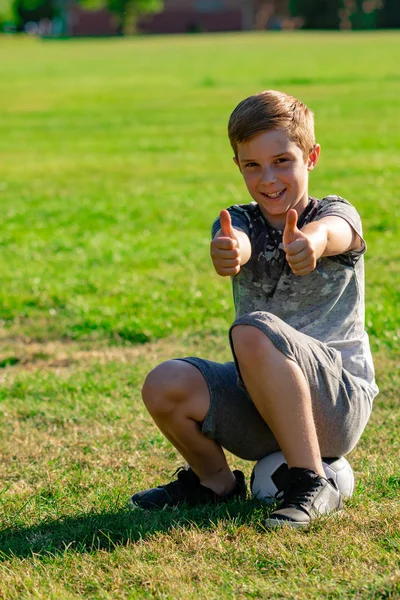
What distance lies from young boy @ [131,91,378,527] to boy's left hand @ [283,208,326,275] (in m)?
0.06

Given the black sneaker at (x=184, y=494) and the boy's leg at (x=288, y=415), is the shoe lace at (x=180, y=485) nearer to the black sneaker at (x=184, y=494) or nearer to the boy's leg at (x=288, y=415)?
the black sneaker at (x=184, y=494)

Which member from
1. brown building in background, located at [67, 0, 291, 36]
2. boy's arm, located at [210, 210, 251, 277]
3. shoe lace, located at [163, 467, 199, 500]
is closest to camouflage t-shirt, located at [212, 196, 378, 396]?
boy's arm, located at [210, 210, 251, 277]

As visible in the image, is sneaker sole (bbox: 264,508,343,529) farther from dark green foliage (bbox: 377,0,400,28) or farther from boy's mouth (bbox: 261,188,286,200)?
dark green foliage (bbox: 377,0,400,28)

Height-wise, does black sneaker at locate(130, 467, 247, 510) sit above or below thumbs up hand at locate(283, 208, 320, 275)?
below

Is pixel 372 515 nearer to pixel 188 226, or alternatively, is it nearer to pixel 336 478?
pixel 336 478

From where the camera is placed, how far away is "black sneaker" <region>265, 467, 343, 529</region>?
338 centimetres

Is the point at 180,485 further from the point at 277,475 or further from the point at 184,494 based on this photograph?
the point at 277,475

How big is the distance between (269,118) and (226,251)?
55 cm

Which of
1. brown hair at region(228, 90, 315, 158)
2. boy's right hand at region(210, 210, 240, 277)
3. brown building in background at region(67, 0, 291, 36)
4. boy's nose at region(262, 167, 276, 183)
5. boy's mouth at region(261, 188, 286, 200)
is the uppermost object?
brown hair at region(228, 90, 315, 158)

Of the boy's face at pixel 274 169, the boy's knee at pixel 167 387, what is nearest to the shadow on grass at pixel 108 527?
the boy's knee at pixel 167 387

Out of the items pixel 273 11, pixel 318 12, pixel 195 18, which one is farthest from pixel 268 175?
pixel 195 18

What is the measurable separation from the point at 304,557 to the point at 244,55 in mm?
46429

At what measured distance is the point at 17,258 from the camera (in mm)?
8672

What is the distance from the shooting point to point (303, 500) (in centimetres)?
341
